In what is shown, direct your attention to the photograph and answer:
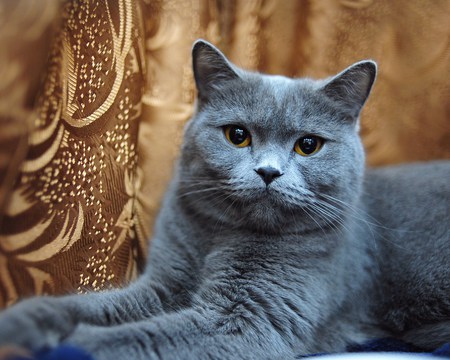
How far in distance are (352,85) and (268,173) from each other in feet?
1.19

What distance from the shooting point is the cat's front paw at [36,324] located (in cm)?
79

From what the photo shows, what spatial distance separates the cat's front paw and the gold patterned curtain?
0.25 feet

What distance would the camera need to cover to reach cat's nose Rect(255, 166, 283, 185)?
42.2 inches

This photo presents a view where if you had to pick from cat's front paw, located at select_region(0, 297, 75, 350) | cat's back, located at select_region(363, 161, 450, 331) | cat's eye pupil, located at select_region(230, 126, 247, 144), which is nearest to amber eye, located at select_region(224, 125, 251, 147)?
cat's eye pupil, located at select_region(230, 126, 247, 144)

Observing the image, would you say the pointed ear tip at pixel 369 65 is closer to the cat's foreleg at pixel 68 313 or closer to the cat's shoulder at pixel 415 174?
the cat's shoulder at pixel 415 174

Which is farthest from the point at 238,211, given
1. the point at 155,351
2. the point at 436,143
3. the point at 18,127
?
the point at 436,143

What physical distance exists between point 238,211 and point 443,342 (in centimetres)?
59

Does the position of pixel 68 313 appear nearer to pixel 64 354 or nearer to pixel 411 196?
pixel 64 354

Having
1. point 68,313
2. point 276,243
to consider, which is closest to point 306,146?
point 276,243

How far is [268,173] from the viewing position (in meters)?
1.07

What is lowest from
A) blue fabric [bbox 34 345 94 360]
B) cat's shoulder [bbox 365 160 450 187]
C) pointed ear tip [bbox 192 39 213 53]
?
blue fabric [bbox 34 345 94 360]

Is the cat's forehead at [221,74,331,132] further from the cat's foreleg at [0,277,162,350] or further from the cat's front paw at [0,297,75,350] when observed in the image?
the cat's front paw at [0,297,75,350]

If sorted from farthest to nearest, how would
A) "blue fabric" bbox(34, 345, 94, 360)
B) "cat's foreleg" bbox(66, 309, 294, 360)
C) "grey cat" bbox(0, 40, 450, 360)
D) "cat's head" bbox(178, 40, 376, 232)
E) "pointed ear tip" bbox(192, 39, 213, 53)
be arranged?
"pointed ear tip" bbox(192, 39, 213, 53) < "cat's head" bbox(178, 40, 376, 232) < "grey cat" bbox(0, 40, 450, 360) < "cat's foreleg" bbox(66, 309, 294, 360) < "blue fabric" bbox(34, 345, 94, 360)

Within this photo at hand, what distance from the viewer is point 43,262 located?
0.97 metres
